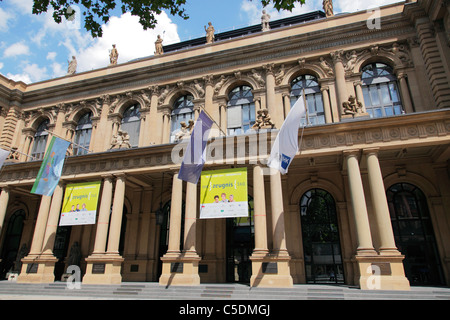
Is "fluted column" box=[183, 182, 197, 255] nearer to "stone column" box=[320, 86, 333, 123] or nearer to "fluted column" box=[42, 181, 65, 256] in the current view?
"fluted column" box=[42, 181, 65, 256]

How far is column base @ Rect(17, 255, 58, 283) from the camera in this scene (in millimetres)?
17516

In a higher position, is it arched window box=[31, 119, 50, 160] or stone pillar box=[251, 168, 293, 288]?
arched window box=[31, 119, 50, 160]

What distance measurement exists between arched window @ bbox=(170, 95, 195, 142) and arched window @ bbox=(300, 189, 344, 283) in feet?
32.2

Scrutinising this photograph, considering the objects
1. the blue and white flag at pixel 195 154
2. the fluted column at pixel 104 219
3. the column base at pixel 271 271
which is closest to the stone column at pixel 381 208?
the column base at pixel 271 271

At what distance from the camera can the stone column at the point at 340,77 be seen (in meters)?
18.4

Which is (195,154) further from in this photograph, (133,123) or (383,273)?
(133,123)

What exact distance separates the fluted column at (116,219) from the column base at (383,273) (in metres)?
12.5

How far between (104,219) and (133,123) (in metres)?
8.31

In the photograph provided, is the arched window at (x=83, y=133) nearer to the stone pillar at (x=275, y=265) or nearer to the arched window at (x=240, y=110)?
the arched window at (x=240, y=110)

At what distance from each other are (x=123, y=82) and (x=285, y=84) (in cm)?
1252

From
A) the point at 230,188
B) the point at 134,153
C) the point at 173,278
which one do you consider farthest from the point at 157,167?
the point at 173,278

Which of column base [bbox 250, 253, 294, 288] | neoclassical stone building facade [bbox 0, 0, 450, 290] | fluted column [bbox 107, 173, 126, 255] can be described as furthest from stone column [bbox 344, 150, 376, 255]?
fluted column [bbox 107, 173, 126, 255]

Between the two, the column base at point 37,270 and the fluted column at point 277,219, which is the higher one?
the fluted column at point 277,219

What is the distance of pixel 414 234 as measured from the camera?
16.5 metres
